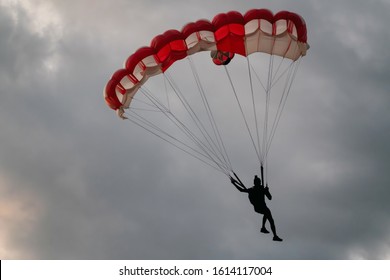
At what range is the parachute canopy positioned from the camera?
67.4 ft

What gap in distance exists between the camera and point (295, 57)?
2189 cm

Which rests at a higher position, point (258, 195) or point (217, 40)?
point (217, 40)

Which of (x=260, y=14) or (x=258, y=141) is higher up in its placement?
(x=260, y=14)

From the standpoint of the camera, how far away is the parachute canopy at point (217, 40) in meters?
20.5

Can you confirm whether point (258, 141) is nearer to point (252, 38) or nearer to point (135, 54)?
point (252, 38)

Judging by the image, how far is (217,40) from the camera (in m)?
20.7

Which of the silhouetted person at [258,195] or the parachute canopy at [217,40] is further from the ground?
the parachute canopy at [217,40]

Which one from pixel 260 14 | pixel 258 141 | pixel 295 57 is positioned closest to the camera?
pixel 258 141

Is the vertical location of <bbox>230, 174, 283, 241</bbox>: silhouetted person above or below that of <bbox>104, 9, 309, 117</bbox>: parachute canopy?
below

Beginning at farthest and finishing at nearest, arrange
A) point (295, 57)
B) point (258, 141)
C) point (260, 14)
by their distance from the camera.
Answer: point (295, 57), point (260, 14), point (258, 141)
